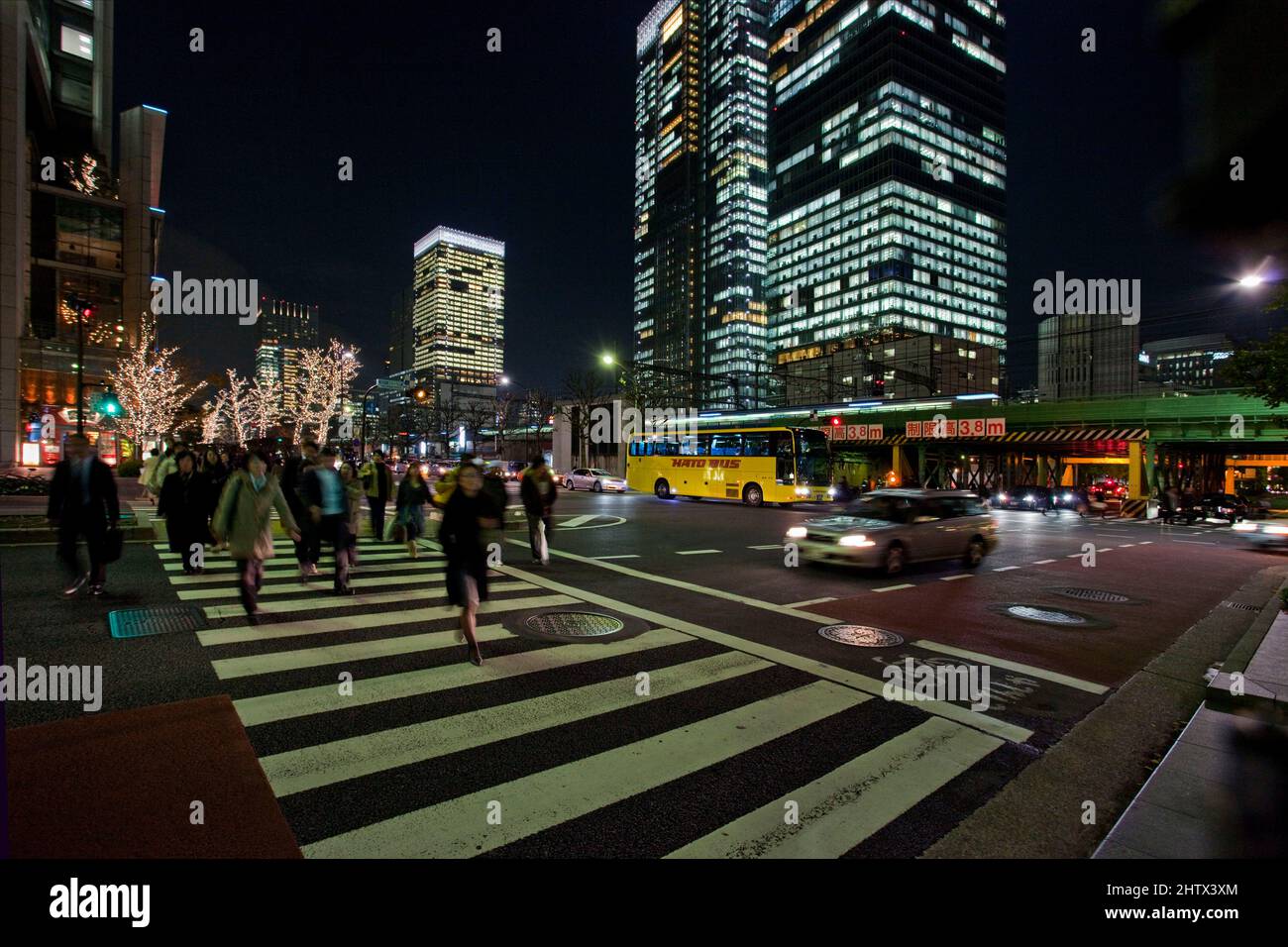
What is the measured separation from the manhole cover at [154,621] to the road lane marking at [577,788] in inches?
206

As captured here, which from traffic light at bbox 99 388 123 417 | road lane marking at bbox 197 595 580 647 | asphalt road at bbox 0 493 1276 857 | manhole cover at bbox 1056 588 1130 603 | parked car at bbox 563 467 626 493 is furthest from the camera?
parked car at bbox 563 467 626 493

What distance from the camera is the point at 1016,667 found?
20.6ft

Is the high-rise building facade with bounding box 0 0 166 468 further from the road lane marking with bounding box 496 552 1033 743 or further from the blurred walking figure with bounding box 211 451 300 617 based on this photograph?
the road lane marking with bounding box 496 552 1033 743

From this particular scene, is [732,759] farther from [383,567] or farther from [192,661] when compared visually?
[383,567]

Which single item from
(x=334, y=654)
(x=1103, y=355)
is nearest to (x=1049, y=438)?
(x=334, y=654)

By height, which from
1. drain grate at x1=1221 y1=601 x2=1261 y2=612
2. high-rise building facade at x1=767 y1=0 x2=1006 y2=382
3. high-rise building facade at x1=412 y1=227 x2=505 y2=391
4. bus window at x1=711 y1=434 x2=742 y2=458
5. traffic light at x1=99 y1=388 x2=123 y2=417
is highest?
high-rise building facade at x1=767 y1=0 x2=1006 y2=382

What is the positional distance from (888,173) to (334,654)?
13838 cm

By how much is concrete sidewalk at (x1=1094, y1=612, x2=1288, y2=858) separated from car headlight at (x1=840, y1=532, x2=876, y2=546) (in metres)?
5.95

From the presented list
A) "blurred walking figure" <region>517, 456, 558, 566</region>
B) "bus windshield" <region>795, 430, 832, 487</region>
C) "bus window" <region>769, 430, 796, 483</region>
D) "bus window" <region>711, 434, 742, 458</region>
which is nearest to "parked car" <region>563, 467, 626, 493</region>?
"bus window" <region>711, 434, 742, 458</region>

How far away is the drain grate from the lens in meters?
9.15

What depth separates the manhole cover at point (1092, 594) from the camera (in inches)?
386

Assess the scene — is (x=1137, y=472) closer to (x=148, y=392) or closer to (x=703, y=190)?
(x=148, y=392)

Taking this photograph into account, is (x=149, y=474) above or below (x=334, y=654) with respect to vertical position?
above

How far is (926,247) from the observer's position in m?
123
